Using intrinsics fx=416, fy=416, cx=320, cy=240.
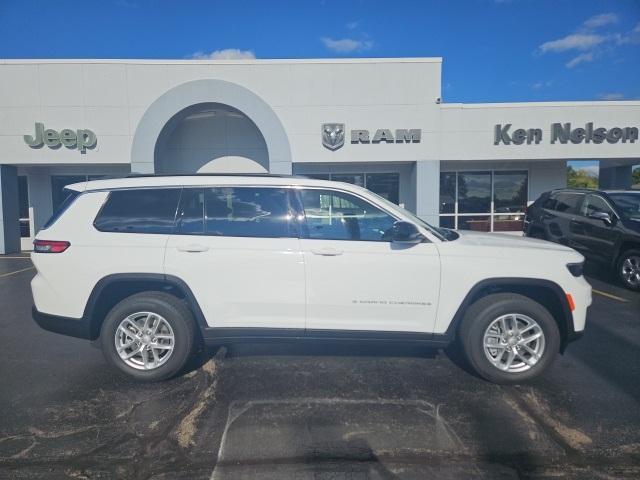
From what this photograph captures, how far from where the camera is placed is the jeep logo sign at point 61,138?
41.1 feet

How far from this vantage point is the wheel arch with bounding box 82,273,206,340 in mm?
3818

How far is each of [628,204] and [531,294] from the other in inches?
227

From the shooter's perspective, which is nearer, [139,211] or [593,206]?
[139,211]

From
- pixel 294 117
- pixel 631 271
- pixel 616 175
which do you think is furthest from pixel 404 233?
pixel 616 175

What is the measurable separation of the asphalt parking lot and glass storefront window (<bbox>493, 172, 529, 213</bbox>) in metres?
11.1

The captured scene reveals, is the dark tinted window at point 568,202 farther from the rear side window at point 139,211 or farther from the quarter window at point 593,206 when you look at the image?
the rear side window at point 139,211

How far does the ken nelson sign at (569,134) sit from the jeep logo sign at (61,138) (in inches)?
492

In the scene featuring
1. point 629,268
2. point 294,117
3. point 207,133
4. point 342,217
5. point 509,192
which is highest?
point 294,117

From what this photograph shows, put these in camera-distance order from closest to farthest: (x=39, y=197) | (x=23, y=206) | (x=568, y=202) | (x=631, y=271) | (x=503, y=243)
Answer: (x=503, y=243) → (x=631, y=271) → (x=568, y=202) → (x=39, y=197) → (x=23, y=206)

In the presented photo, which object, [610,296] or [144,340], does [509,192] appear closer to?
[610,296]

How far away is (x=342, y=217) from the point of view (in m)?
3.96

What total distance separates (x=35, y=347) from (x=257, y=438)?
3477 millimetres

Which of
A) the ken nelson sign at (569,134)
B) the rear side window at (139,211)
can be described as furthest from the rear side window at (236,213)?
the ken nelson sign at (569,134)

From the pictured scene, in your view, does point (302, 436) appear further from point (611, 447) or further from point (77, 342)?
point (77, 342)
